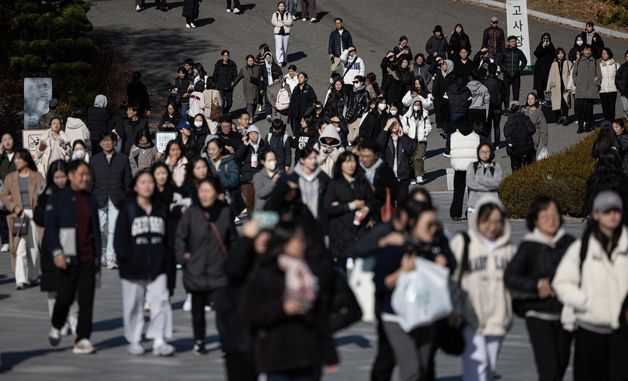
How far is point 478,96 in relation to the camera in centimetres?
2919

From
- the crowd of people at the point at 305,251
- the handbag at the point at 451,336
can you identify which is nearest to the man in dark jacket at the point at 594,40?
the crowd of people at the point at 305,251

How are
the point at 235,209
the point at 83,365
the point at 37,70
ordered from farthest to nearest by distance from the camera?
the point at 37,70 < the point at 235,209 < the point at 83,365

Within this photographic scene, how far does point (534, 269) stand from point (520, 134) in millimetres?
15819

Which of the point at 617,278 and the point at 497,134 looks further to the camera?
the point at 497,134

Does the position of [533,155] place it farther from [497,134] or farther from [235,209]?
[235,209]

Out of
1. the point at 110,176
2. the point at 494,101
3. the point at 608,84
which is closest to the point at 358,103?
the point at 494,101

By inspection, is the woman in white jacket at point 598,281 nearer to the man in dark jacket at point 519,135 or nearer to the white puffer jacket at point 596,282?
the white puffer jacket at point 596,282

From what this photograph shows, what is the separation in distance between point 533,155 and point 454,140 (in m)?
4.85

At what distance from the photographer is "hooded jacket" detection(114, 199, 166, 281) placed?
42.9 feet

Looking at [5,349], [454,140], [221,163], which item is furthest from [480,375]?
[454,140]

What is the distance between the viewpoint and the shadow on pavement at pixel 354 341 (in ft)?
46.5

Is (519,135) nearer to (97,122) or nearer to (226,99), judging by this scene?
(97,122)

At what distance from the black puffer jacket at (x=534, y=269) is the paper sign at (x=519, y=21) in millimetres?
25217

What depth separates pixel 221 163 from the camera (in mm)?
19031
